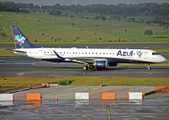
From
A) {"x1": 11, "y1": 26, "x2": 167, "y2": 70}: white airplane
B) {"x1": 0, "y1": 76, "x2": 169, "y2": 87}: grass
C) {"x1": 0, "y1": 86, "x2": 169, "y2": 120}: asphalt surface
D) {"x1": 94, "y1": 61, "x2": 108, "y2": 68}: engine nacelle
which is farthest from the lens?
{"x1": 11, "y1": 26, "x2": 167, "y2": 70}: white airplane

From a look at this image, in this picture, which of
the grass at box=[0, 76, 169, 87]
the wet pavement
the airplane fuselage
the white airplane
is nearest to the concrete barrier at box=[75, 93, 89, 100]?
the wet pavement

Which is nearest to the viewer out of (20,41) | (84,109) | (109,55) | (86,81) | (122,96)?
(84,109)

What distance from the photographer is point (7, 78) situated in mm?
38938

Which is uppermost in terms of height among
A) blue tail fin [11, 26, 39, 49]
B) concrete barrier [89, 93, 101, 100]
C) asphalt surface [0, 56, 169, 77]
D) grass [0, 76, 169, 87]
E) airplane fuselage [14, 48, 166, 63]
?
blue tail fin [11, 26, 39, 49]

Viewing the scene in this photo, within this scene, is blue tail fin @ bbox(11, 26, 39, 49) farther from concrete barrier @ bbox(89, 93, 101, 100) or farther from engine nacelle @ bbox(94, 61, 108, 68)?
concrete barrier @ bbox(89, 93, 101, 100)

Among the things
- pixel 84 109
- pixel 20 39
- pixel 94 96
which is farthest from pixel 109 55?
pixel 84 109

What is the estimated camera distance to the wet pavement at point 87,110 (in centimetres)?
1991

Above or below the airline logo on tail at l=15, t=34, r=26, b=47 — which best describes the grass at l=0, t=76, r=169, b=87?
below

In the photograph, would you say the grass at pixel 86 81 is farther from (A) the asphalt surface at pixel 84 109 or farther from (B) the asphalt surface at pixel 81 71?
(A) the asphalt surface at pixel 84 109

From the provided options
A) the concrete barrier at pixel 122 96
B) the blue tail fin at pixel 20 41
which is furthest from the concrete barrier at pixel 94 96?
the blue tail fin at pixel 20 41

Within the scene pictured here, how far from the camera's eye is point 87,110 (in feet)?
71.8

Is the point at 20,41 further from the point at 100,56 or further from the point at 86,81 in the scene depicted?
the point at 86,81

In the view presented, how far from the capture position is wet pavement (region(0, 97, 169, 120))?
1991cm

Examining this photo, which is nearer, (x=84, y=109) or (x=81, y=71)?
(x=84, y=109)
